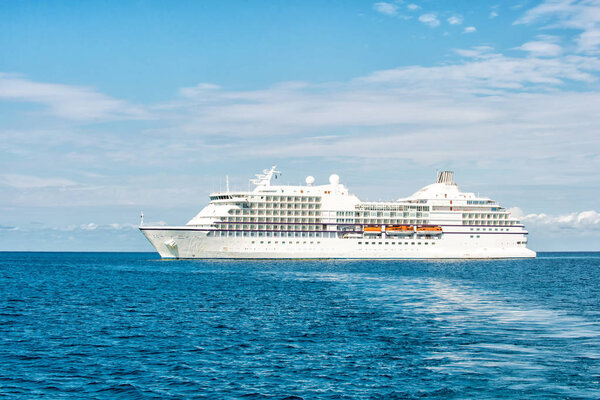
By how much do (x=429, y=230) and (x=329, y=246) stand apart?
19.9m

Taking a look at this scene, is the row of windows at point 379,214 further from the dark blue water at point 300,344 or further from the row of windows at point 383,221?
the dark blue water at point 300,344

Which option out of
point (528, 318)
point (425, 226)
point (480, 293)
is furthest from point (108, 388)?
point (425, 226)

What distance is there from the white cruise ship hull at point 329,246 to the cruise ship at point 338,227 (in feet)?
0.54

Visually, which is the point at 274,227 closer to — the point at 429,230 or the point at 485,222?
the point at 429,230

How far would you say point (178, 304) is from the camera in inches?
1732

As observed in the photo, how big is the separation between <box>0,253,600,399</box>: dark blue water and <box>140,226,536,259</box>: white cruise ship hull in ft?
143

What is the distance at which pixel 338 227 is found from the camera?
106 meters

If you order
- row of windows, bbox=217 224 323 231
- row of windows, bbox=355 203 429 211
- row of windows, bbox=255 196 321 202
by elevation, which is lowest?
row of windows, bbox=217 224 323 231

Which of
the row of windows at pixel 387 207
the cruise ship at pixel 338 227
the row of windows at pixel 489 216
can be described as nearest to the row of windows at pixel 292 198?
the cruise ship at pixel 338 227

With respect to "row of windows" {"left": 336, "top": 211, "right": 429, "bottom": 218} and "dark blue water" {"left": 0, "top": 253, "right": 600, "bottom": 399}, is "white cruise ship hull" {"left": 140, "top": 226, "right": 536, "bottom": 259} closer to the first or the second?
"row of windows" {"left": 336, "top": 211, "right": 429, "bottom": 218}

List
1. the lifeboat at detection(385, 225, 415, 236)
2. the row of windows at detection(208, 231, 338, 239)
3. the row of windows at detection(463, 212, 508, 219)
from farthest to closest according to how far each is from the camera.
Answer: the row of windows at detection(463, 212, 508, 219) < the lifeboat at detection(385, 225, 415, 236) < the row of windows at detection(208, 231, 338, 239)

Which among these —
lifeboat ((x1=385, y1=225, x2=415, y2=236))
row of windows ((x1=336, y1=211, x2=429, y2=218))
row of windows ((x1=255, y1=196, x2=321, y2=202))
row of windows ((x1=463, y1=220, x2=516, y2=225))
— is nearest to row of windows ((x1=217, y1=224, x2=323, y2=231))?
row of windows ((x1=255, y1=196, x2=321, y2=202))

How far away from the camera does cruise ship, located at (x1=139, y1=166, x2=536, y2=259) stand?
98250mm

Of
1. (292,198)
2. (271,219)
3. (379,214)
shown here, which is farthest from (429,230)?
(271,219)
